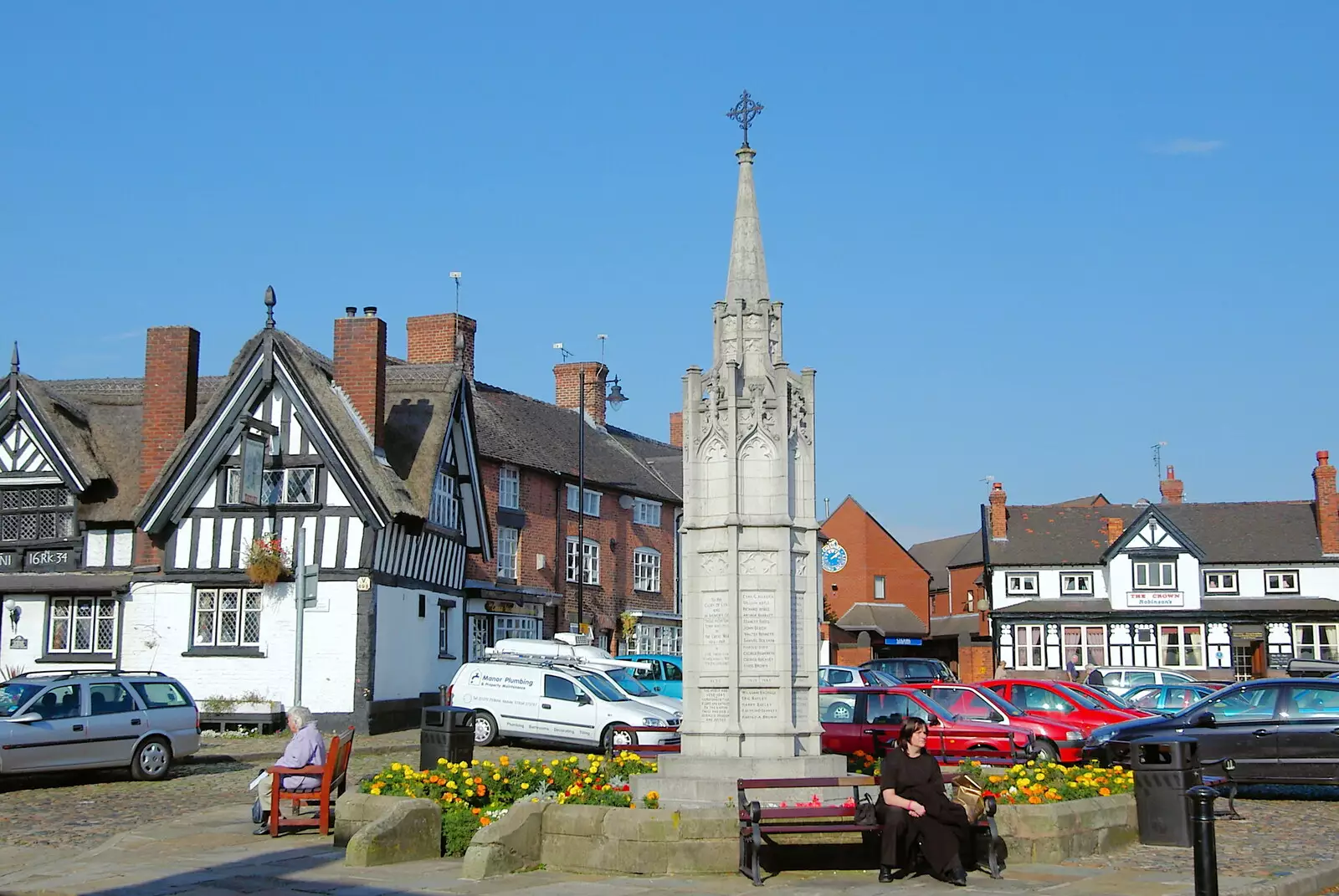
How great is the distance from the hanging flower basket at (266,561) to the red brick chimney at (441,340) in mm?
12940

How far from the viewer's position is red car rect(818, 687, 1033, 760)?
2092cm

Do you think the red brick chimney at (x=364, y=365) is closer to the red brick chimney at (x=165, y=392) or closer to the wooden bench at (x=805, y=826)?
the red brick chimney at (x=165, y=392)

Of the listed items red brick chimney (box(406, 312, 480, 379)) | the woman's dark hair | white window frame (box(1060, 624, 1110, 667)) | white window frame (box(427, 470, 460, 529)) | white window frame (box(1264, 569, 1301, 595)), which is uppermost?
red brick chimney (box(406, 312, 480, 379))

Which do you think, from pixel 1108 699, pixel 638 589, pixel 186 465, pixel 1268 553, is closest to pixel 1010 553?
pixel 1268 553

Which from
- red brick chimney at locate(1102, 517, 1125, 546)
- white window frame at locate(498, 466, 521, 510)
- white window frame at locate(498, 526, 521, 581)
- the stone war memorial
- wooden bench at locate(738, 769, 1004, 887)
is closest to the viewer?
wooden bench at locate(738, 769, 1004, 887)

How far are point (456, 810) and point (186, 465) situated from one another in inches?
777

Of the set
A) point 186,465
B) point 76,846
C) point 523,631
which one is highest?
point 186,465

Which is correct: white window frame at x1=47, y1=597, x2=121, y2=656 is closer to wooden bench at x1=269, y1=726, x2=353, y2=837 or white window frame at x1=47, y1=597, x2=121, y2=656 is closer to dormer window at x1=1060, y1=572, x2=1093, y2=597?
wooden bench at x1=269, y1=726, x2=353, y2=837

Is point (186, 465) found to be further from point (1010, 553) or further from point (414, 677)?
point (1010, 553)

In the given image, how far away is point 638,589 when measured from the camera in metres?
47.4

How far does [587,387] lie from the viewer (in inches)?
2048

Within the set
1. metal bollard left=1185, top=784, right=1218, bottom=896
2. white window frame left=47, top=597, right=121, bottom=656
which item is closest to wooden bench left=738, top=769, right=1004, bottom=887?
metal bollard left=1185, top=784, right=1218, bottom=896

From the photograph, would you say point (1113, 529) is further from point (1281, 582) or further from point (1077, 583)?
point (1281, 582)

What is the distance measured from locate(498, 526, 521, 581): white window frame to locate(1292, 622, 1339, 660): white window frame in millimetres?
32693
